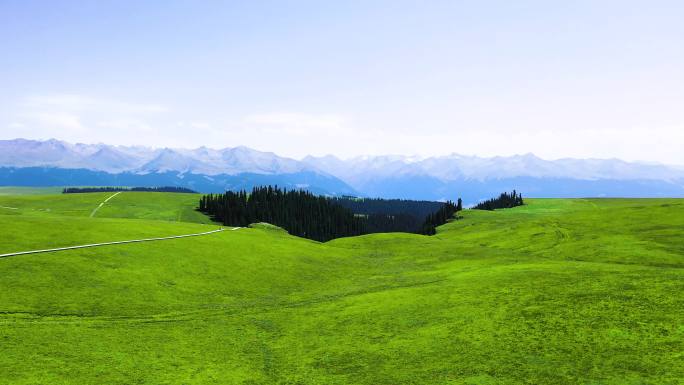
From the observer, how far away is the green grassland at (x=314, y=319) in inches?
1029

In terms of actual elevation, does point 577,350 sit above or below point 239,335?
above

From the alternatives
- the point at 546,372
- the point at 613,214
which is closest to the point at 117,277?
the point at 546,372

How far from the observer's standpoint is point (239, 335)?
118ft

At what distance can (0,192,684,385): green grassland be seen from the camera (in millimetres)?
26141

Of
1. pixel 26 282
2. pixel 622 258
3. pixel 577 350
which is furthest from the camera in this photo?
pixel 622 258

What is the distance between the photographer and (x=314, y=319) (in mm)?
39969

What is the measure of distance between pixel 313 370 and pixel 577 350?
55.2ft

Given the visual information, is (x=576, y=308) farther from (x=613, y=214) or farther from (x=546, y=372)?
(x=613, y=214)

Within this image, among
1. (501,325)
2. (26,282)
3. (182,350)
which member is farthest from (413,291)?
(26,282)

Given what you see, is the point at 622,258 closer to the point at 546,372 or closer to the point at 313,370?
the point at 546,372

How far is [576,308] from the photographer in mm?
32344

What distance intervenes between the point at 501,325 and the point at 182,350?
2393cm

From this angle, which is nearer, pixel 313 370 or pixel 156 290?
pixel 313 370

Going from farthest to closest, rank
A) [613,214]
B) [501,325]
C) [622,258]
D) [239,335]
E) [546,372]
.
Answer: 1. [613,214]
2. [622,258]
3. [239,335]
4. [501,325]
5. [546,372]
